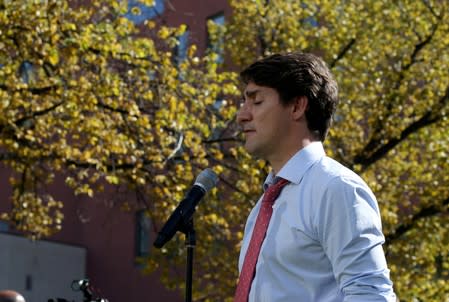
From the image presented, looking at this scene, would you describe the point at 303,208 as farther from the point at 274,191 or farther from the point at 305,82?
the point at 305,82

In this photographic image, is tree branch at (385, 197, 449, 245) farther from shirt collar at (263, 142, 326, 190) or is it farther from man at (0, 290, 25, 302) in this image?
shirt collar at (263, 142, 326, 190)

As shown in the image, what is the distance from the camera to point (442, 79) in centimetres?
1506

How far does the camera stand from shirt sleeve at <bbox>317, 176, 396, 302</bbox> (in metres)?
2.59

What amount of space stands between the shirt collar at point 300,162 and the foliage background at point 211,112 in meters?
7.63

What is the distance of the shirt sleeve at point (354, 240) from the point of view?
2.59 metres

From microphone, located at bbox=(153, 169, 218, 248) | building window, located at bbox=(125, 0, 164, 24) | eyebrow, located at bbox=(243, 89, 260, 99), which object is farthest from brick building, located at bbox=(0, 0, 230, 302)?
eyebrow, located at bbox=(243, 89, 260, 99)

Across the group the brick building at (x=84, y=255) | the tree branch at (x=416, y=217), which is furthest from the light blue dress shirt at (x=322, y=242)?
the brick building at (x=84, y=255)

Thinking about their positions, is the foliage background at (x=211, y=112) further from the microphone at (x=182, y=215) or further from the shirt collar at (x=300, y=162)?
the shirt collar at (x=300, y=162)

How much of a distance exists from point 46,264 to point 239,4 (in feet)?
56.4

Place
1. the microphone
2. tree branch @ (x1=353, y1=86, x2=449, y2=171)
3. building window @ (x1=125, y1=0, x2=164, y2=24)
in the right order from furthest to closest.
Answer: tree branch @ (x1=353, y1=86, x2=449, y2=171) → building window @ (x1=125, y1=0, x2=164, y2=24) → the microphone

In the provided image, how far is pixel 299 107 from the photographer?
2992 mm

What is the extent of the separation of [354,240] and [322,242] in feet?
0.41

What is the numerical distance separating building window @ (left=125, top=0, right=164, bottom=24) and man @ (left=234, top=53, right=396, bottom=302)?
8530 millimetres

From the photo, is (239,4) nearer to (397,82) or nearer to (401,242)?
(397,82)
